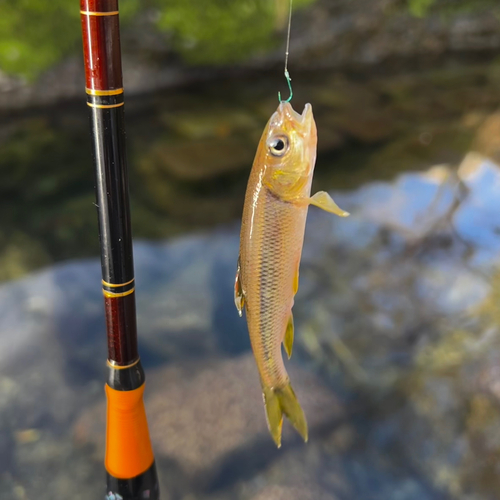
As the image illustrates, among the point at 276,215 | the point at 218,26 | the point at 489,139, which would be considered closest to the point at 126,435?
the point at 276,215

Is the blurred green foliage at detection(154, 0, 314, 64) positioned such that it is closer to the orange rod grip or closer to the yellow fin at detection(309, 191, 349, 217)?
the orange rod grip

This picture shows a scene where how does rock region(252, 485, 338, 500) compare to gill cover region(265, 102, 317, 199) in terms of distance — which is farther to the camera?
rock region(252, 485, 338, 500)

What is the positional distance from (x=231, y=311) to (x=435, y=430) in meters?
1.65

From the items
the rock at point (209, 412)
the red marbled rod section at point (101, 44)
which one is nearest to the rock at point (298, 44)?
the rock at point (209, 412)

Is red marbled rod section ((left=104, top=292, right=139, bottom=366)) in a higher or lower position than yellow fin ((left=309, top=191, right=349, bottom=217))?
lower

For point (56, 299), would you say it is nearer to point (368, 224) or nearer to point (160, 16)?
point (368, 224)

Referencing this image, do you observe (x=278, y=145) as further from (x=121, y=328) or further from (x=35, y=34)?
(x=35, y=34)

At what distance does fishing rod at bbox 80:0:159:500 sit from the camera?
57.2 inches

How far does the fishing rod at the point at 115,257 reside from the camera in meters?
1.45

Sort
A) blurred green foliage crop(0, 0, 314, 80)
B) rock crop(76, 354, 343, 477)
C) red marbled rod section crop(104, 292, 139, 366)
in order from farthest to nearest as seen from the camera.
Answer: blurred green foliage crop(0, 0, 314, 80) → rock crop(76, 354, 343, 477) → red marbled rod section crop(104, 292, 139, 366)

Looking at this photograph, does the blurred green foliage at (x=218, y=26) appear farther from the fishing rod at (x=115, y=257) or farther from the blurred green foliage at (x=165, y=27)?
the fishing rod at (x=115, y=257)

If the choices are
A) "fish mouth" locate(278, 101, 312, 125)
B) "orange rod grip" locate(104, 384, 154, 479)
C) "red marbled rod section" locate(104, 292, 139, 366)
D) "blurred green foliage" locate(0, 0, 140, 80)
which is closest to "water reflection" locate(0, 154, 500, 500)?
"orange rod grip" locate(104, 384, 154, 479)

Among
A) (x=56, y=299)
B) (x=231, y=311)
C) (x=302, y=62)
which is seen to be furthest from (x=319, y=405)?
(x=302, y=62)

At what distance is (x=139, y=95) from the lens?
745cm
